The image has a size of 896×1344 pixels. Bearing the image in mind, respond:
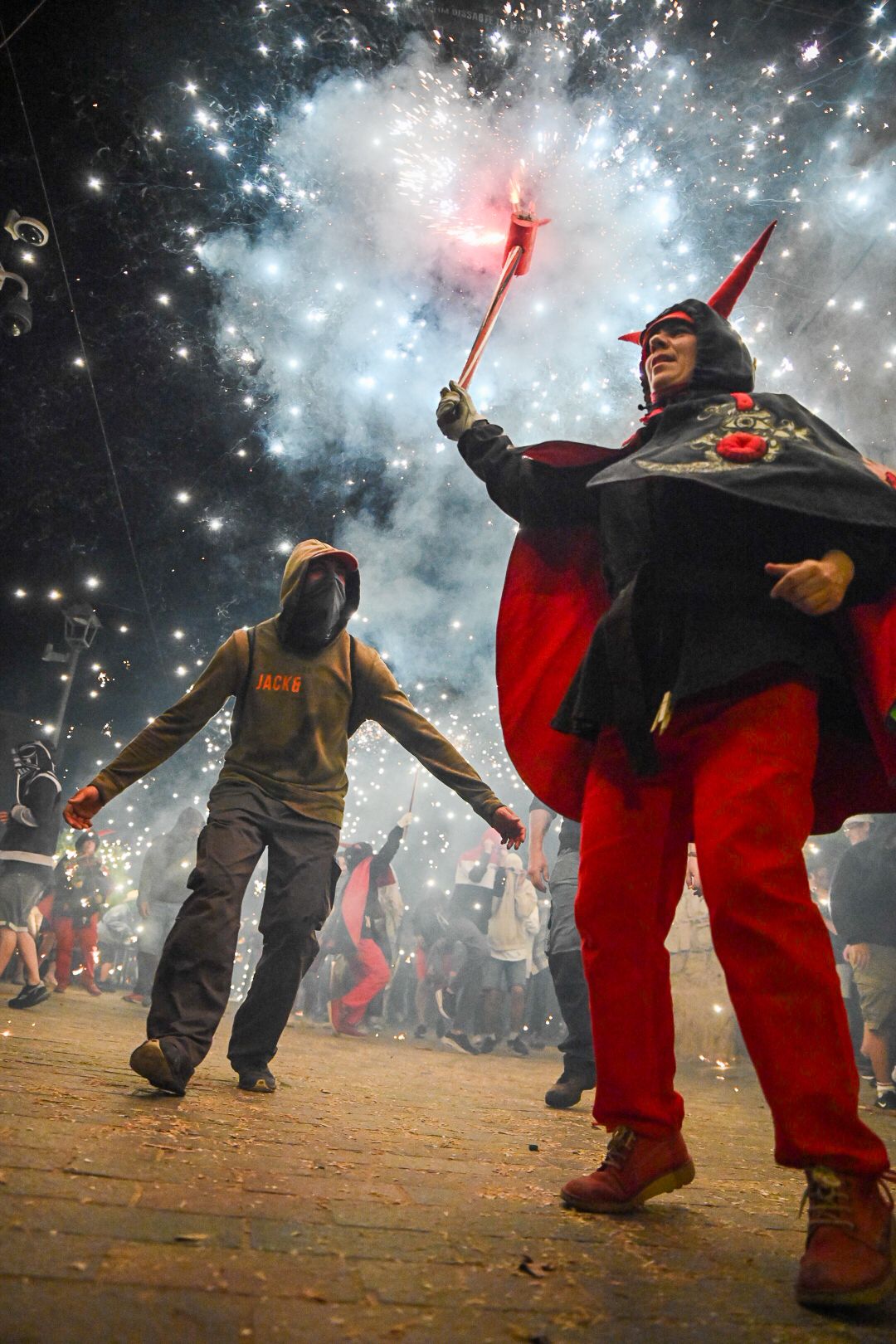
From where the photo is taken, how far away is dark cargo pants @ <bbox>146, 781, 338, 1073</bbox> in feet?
9.59

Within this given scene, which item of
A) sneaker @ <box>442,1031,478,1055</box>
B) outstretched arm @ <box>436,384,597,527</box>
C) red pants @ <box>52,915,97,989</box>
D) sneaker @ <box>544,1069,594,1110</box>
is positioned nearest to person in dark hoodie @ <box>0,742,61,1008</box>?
red pants @ <box>52,915,97,989</box>

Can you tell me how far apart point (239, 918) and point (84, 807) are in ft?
2.54

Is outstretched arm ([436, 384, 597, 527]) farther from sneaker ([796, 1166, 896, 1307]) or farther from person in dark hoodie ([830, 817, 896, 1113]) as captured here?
person in dark hoodie ([830, 817, 896, 1113])

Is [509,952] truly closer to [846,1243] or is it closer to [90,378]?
[846,1243]

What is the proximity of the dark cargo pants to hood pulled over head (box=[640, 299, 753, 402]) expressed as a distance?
2.36 metres

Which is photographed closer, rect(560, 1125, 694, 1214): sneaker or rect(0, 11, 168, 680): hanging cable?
rect(560, 1125, 694, 1214): sneaker

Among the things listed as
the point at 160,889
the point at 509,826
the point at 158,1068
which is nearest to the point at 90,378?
the point at 160,889

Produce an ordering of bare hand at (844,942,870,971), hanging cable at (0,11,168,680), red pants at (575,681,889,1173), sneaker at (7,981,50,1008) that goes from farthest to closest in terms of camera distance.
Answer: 1. hanging cable at (0,11,168,680)
2. sneaker at (7,981,50,1008)
3. bare hand at (844,942,870,971)
4. red pants at (575,681,889,1173)

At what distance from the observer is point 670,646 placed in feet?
6.26

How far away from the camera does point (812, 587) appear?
1660 mm

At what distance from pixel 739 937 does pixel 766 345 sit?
40.9 feet

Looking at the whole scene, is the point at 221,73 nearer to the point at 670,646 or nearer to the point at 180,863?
the point at 180,863

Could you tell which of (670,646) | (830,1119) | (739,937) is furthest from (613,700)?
(830,1119)

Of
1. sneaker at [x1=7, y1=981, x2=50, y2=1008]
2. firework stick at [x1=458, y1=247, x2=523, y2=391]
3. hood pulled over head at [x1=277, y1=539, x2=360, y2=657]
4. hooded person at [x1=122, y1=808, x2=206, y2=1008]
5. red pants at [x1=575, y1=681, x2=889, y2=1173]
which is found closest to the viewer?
red pants at [x1=575, y1=681, x2=889, y2=1173]
